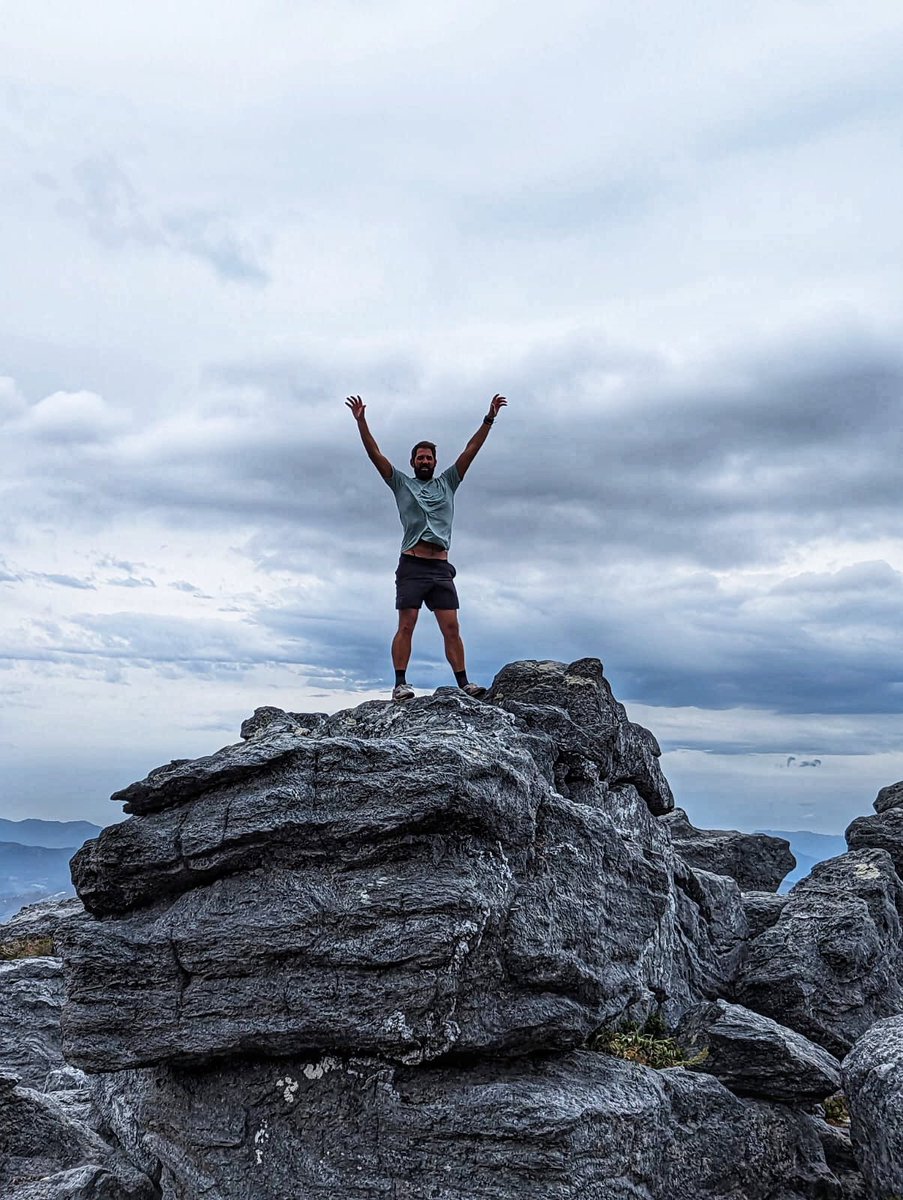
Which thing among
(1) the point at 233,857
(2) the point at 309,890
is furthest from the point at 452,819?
(1) the point at 233,857

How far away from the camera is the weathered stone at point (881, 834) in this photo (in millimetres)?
28906

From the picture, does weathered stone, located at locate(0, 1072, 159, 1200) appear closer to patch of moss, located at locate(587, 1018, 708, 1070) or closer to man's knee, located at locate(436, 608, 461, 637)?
patch of moss, located at locate(587, 1018, 708, 1070)

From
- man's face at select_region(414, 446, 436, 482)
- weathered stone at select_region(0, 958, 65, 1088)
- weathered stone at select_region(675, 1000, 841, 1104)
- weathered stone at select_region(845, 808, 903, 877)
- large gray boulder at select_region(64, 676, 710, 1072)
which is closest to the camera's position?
large gray boulder at select_region(64, 676, 710, 1072)

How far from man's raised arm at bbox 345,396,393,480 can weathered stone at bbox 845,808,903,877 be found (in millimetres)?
17223

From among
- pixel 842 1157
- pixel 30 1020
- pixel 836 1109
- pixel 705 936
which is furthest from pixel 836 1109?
pixel 30 1020

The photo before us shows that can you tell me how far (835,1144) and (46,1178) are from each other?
13.2 metres

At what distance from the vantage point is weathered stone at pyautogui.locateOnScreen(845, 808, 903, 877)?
2891cm

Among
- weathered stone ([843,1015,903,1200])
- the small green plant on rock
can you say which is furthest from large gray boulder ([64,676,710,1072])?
the small green plant on rock

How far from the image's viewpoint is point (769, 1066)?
17.2 meters

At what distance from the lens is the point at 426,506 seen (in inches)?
948

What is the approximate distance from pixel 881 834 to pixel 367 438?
1856 cm

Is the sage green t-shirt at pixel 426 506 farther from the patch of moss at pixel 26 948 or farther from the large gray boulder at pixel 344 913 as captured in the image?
the patch of moss at pixel 26 948

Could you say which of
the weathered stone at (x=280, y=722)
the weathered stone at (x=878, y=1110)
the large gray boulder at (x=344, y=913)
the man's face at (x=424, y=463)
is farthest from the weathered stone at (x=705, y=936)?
the man's face at (x=424, y=463)

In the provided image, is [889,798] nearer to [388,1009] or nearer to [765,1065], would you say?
[765,1065]
